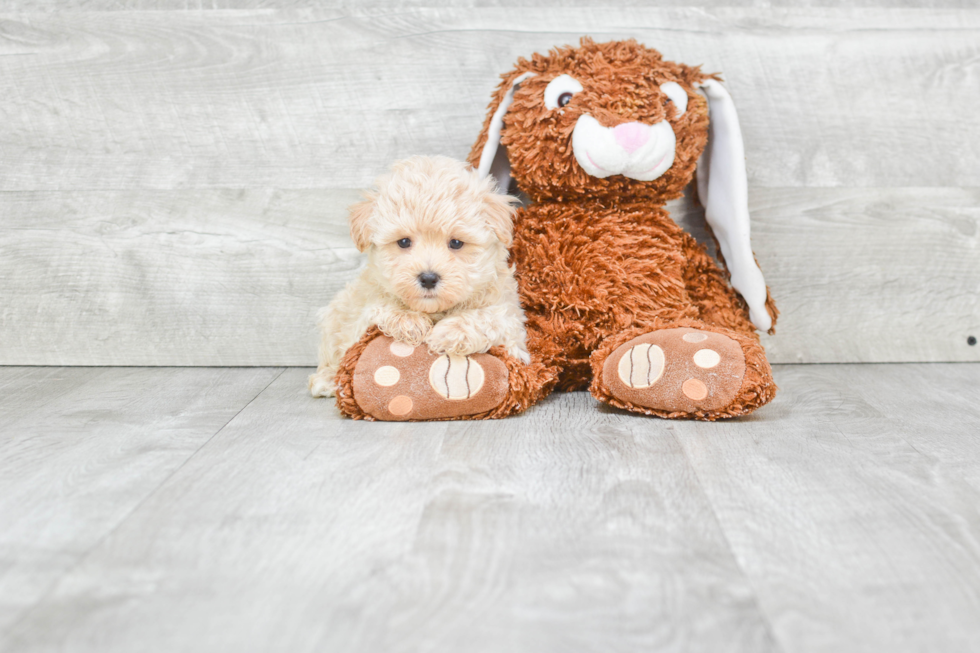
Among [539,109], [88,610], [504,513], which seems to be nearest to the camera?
[88,610]

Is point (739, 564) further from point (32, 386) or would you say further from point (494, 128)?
point (32, 386)

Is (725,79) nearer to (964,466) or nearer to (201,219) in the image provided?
(964,466)

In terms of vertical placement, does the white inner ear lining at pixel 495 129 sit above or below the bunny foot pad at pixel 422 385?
above

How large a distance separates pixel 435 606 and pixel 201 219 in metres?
1.02

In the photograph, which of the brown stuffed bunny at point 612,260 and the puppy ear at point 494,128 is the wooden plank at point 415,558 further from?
the puppy ear at point 494,128

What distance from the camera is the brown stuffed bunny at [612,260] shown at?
102 centimetres

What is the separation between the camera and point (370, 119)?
1361 mm

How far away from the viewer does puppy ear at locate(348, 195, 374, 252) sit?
3.47 ft

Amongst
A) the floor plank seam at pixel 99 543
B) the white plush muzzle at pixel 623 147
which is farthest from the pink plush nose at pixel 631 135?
the floor plank seam at pixel 99 543

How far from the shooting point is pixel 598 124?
3.61 ft

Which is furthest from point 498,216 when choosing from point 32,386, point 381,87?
point 32,386

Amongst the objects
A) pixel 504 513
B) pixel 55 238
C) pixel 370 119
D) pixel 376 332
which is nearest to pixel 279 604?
pixel 504 513

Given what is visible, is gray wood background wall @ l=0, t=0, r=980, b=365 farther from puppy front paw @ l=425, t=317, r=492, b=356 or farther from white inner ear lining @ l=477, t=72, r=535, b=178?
puppy front paw @ l=425, t=317, r=492, b=356

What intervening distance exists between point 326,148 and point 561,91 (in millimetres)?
452
